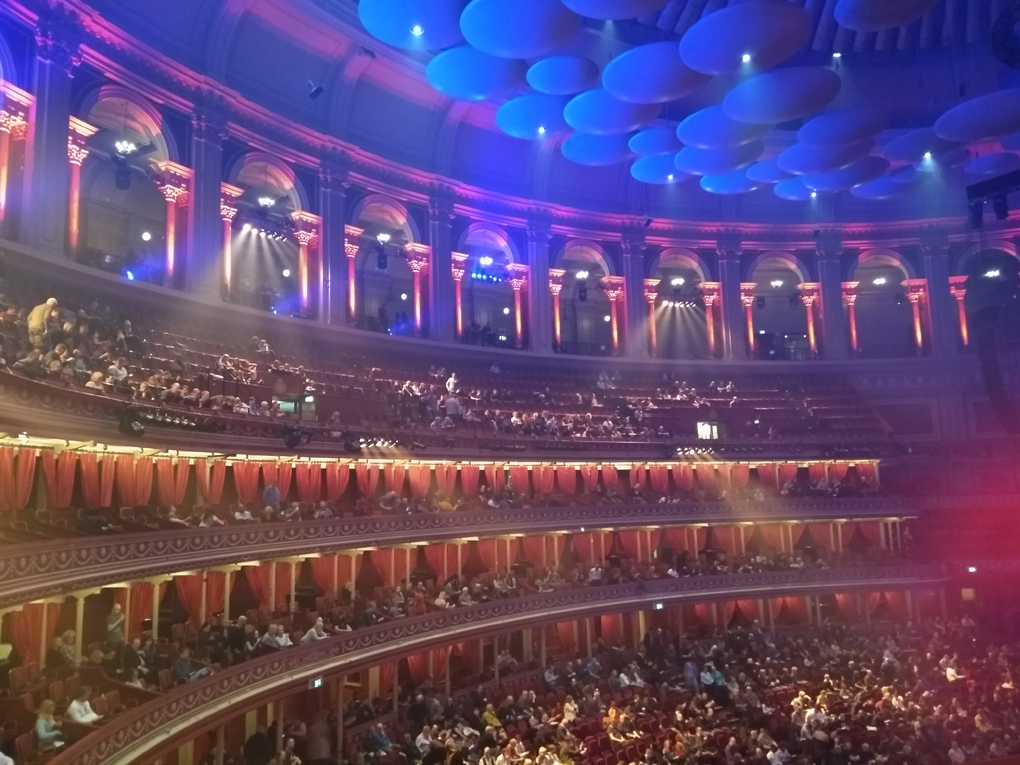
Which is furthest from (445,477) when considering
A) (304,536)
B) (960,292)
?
(960,292)

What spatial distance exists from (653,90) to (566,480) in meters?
12.9

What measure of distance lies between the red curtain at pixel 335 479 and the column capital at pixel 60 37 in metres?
10.7

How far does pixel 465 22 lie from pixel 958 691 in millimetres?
19917

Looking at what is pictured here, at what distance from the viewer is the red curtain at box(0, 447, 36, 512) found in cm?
1208

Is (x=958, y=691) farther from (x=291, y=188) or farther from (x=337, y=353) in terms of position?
(x=291, y=188)

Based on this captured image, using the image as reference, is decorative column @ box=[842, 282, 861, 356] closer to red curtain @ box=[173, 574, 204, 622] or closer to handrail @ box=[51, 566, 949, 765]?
handrail @ box=[51, 566, 949, 765]

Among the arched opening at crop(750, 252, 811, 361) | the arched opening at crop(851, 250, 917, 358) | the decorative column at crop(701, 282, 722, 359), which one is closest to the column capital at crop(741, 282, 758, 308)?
the arched opening at crop(750, 252, 811, 361)

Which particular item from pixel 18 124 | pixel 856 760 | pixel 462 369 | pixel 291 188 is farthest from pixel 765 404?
pixel 18 124

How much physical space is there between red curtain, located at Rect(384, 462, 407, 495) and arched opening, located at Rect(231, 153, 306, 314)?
6.04 metres

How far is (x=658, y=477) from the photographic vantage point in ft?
93.0

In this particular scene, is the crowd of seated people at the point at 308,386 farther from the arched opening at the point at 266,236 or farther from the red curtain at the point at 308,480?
the arched opening at the point at 266,236

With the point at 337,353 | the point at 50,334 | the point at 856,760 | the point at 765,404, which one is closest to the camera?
the point at 50,334

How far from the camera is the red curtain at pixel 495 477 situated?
24.5 m

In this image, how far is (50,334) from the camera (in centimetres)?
1350
